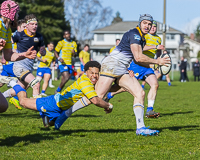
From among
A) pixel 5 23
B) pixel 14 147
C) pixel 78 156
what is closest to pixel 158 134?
pixel 78 156

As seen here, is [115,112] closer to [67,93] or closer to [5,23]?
[67,93]

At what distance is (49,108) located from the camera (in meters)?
6.15

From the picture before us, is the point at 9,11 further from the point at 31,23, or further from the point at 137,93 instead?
the point at 137,93

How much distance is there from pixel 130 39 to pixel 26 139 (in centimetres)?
225

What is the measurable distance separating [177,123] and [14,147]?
12.1ft

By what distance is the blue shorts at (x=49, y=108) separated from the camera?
6.14 metres

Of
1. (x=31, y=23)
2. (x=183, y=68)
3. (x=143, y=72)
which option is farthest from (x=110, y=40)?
(x=31, y=23)

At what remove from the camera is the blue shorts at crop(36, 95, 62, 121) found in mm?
6141

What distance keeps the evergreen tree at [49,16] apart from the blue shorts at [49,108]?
48.0 meters

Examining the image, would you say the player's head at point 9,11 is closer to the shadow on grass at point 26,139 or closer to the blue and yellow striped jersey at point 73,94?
the blue and yellow striped jersey at point 73,94

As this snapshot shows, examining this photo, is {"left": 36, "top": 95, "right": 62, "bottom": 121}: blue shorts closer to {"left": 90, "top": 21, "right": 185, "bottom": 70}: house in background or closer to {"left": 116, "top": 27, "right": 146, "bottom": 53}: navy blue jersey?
{"left": 116, "top": 27, "right": 146, "bottom": 53}: navy blue jersey

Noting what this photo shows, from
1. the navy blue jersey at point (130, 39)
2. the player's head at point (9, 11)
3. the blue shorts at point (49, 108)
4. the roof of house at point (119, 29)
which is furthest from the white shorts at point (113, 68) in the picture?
the roof of house at point (119, 29)

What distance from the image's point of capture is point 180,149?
16.5ft

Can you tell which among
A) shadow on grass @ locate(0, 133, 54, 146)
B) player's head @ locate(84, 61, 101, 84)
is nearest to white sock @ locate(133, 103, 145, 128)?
player's head @ locate(84, 61, 101, 84)
